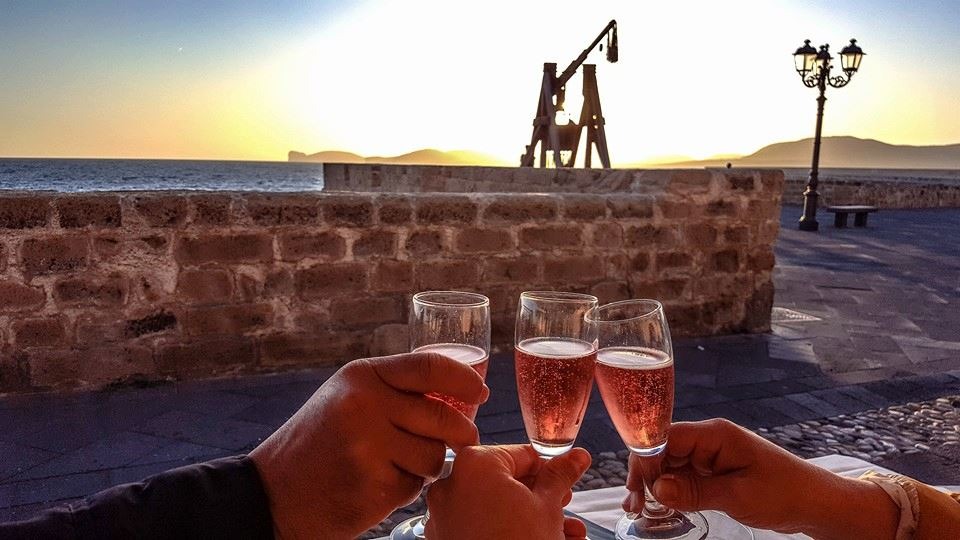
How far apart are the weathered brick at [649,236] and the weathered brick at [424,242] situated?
1464 mm

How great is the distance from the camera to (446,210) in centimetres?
422

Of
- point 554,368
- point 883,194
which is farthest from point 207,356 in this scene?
point 883,194

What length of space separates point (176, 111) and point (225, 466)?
205 ft

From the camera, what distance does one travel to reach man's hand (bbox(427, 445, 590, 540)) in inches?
27.2

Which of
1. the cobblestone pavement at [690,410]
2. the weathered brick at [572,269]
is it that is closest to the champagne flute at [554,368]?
the cobblestone pavement at [690,410]

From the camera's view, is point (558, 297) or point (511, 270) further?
point (511, 270)

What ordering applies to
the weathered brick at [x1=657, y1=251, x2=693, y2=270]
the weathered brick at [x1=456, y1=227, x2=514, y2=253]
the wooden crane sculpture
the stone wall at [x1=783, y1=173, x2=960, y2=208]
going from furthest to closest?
1. the stone wall at [x1=783, y1=173, x2=960, y2=208]
2. the wooden crane sculpture
3. the weathered brick at [x1=657, y1=251, x2=693, y2=270]
4. the weathered brick at [x1=456, y1=227, x2=514, y2=253]

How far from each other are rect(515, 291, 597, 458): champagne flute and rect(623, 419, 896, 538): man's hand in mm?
174

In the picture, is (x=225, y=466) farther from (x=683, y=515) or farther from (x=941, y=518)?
(x=941, y=518)

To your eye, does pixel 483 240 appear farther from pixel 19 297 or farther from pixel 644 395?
pixel 644 395

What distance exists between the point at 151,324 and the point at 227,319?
41 cm

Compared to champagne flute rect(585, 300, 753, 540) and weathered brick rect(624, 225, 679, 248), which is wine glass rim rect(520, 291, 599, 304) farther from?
weathered brick rect(624, 225, 679, 248)

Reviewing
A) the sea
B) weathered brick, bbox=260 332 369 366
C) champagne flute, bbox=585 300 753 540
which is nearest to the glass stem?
champagne flute, bbox=585 300 753 540

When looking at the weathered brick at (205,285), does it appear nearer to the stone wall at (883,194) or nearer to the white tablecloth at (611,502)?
the white tablecloth at (611,502)
